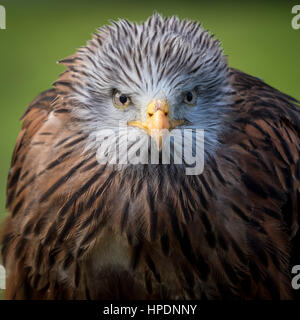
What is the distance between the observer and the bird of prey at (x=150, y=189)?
2336 mm

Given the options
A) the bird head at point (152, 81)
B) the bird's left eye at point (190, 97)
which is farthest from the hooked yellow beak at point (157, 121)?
the bird's left eye at point (190, 97)

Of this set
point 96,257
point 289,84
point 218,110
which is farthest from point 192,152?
point 289,84

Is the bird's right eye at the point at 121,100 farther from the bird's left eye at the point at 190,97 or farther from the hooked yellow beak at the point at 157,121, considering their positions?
the bird's left eye at the point at 190,97

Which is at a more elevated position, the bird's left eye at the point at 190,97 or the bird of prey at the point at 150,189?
the bird's left eye at the point at 190,97

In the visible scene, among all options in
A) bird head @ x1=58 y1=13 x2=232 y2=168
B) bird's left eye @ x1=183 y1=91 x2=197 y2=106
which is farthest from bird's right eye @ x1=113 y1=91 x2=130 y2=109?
bird's left eye @ x1=183 y1=91 x2=197 y2=106

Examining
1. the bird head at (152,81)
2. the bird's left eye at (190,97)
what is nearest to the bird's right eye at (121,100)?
the bird head at (152,81)

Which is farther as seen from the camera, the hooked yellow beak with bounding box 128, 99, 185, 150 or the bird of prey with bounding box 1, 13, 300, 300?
the bird of prey with bounding box 1, 13, 300, 300

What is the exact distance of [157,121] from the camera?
2.15 meters

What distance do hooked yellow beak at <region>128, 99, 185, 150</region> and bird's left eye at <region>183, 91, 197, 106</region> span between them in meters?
0.14

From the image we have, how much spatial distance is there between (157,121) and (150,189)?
332 mm

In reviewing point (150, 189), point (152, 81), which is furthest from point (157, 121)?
point (150, 189)

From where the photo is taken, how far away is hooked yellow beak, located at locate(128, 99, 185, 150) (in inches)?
84.7

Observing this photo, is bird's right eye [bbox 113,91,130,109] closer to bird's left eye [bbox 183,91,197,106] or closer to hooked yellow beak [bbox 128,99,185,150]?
hooked yellow beak [bbox 128,99,185,150]

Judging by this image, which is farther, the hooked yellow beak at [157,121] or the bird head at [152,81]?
the bird head at [152,81]
